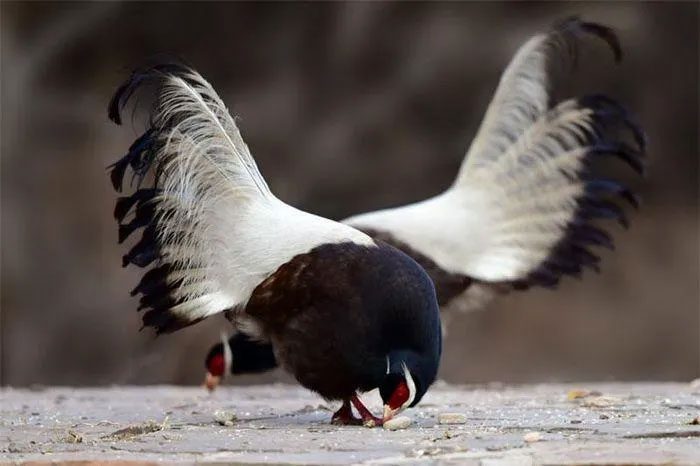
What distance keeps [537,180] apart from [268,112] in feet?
17.6

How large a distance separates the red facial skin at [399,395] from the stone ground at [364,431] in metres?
0.08

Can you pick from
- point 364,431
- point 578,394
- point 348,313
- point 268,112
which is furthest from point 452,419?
point 268,112

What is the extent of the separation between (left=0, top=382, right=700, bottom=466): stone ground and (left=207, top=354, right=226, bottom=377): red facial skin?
1.01 meters

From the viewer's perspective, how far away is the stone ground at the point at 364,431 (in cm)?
374

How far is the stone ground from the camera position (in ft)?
12.3

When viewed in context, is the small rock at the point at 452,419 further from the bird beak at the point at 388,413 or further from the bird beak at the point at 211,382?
the bird beak at the point at 211,382

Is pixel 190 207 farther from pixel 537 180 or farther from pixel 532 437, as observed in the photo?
pixel 537 180

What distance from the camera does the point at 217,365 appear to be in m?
7.72

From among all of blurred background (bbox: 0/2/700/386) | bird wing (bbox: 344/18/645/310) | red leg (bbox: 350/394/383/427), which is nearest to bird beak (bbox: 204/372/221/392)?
bird wing (bbox: 344/18/645/310)

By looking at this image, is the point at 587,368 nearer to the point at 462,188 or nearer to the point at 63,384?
→ the point at 63,384

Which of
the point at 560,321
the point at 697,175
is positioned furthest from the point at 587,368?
the point at 697,175

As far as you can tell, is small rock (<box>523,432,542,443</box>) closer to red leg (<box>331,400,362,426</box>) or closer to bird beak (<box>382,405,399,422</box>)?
bird beak (<box>382,405,399,422</box>)

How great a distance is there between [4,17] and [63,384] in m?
2.94

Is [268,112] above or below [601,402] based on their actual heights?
above
